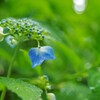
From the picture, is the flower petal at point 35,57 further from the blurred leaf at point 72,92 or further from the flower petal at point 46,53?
the blurred leaf at point 72,92

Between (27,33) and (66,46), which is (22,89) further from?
(66,46)

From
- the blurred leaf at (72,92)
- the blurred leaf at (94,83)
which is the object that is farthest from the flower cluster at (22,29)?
the blurred leaf at (72,92)

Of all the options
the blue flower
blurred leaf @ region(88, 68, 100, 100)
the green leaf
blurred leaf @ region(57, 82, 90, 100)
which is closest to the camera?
the green leaf

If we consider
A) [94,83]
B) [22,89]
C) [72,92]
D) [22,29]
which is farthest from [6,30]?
[72,92]

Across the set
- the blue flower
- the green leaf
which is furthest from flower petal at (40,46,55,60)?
the green leaf

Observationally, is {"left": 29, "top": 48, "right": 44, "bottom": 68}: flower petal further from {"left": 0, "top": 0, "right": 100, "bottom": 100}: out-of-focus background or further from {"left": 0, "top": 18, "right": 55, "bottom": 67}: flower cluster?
{"left": 0, "top": 0, "right": 100, "bottom": 100}: out-of-focus background
